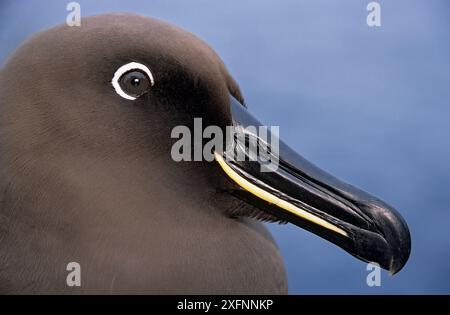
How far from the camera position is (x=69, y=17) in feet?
6.08

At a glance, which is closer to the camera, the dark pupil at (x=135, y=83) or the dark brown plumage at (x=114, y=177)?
the dark brown plumage at (x=114, y=177)

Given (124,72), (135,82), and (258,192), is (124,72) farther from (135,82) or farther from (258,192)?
(258,192)

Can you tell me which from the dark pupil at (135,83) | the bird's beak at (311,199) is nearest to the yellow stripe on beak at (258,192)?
the bird's beak at (311,199)

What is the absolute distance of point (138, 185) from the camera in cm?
174

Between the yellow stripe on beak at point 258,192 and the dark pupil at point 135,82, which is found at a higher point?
the dark pupil at point 135,82

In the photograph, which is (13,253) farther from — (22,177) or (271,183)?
(271,183)

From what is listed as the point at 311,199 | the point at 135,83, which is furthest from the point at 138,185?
the point at 311,199

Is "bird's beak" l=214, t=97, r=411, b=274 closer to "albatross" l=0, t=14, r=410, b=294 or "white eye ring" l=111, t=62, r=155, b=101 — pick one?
"albatross" l=0, t=14, r=410, b=294

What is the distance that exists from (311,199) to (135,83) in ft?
1.63

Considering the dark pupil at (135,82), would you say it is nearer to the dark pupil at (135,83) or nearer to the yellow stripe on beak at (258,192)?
the dark pupil at (135,83)

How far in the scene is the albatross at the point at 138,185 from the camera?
1652 mm

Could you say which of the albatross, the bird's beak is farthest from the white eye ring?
the bird's beak

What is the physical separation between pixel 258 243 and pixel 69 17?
712mm
